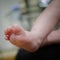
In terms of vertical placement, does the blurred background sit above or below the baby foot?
above

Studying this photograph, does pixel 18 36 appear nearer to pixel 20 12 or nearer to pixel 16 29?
pixel 16 29

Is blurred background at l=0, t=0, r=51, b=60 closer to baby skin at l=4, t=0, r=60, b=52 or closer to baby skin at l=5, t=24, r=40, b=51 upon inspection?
baby skin at l=4, t=0, r=60, b=52

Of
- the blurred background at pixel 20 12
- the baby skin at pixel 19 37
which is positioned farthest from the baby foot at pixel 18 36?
the blurred background at pixel 20 12

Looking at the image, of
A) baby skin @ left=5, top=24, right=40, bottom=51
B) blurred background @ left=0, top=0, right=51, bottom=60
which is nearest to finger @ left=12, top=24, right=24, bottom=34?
baby skin @ left=5, top=24, right=40, bottom=51

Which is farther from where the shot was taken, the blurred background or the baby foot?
the blurred background

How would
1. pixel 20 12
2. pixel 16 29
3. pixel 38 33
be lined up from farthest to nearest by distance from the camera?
pixel 20 12, pixel 38 33, pixel 16 29

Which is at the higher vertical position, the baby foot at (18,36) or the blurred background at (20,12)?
the blurred background at (20,12)

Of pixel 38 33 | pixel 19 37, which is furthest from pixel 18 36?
pixel 38 33

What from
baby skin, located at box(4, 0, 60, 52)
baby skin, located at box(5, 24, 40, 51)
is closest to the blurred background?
baby skin, located at box(4, 0, 60, 52)

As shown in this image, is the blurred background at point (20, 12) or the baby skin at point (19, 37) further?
the blurred background at point (20, 12)

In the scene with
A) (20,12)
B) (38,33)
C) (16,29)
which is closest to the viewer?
(16,29)

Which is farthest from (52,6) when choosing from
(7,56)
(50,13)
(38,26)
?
(7,56)

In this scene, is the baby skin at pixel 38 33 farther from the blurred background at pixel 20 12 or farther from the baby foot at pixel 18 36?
the blurred background at pixel 20 12

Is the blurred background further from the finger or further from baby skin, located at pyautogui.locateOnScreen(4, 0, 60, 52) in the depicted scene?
the finger
